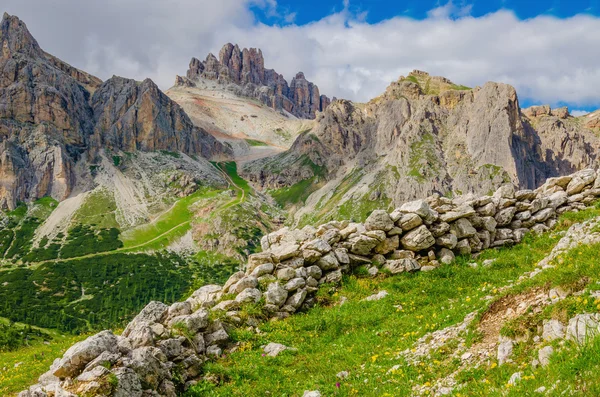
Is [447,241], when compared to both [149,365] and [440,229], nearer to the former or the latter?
[440,229]

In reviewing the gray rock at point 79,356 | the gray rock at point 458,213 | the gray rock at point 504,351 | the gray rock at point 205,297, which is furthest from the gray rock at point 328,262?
the gray rock at point 79,356

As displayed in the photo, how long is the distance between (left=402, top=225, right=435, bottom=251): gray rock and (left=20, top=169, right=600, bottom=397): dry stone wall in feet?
0.20

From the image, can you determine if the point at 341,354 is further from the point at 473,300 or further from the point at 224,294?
the point at 224,294

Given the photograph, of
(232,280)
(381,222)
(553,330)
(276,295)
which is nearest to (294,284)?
(276,295)

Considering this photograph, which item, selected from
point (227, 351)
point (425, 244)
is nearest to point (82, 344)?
point (227, 351)

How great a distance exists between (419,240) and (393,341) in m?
10.4

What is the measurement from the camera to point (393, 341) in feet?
49.6

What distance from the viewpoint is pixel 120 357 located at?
13.4 meters

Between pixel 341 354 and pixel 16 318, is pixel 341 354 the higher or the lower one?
the higher one

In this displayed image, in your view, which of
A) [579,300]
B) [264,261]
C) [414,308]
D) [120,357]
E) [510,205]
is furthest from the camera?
[510,205]

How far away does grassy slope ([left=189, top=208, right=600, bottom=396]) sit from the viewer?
32.7 feet

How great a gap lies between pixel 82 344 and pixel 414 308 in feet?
45.0

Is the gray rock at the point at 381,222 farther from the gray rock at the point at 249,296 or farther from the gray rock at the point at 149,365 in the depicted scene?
the gray rock at the point at 149,365

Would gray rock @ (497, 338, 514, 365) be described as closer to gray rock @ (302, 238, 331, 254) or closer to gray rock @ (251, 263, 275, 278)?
gray rock @ (302, 238, 331, 254)
